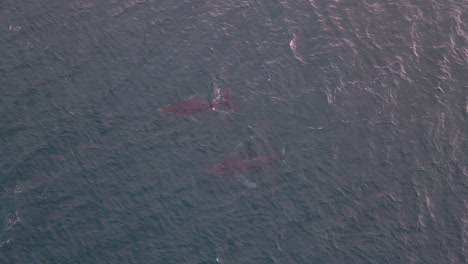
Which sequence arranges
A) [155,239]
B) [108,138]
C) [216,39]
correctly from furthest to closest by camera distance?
[216,39]
[108,138]
[155,239]

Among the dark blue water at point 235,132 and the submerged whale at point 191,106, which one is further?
the submerged whale at point 191,106

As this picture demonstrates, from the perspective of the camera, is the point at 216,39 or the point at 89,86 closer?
the point at 89,86

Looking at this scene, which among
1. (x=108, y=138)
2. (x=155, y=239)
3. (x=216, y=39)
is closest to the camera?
(x=155, y=239)

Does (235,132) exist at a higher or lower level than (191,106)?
lower

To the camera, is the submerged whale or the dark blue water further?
the submerged whale

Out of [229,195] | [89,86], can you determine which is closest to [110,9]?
[89,86]

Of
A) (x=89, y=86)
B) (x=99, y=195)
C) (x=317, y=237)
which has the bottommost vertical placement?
(x=317, y=237)

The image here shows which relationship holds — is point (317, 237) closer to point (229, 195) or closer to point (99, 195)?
point (229, 195)

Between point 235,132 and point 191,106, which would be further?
point 191,106
